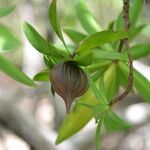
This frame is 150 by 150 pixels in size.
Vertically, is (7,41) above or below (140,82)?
above

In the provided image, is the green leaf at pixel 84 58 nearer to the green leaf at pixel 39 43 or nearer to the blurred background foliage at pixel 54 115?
the green leaf at pixel 39 43

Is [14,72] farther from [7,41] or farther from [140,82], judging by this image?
[140,82]

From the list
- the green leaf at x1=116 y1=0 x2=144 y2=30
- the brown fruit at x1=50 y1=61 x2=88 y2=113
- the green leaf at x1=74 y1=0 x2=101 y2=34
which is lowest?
the green leaf at x1=74 y1=0 x2=101 y2=34

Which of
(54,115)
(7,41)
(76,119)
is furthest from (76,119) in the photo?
(54,115)

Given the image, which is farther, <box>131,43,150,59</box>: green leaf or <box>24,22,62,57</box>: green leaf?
<box>131,43,150,59</box>: green leaf

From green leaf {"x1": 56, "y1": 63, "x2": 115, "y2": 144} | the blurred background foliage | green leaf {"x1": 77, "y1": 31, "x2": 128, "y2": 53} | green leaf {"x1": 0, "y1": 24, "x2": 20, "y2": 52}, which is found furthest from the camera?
the blurred background foliage

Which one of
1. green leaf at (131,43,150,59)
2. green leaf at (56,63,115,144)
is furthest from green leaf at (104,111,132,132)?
green leaf at (131,43,150,59)

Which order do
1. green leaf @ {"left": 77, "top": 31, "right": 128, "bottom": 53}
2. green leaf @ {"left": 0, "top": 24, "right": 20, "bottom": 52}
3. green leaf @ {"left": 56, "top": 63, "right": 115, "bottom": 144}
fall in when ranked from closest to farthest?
green leaf @ {"left": 77, "top": 31, "right": 128, "bottom": 53} → green leaf @ {"left": 0, "top": 24, "right": 20, "bottom": 52} → green leaf @ {"left": 56, "top": 63, "right": 115, "bottom": 144}

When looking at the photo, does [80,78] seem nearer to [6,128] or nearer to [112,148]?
[6,128]

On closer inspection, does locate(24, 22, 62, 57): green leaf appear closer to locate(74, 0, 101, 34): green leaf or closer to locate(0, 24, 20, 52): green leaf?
locate(0, 24, 20, 52): green leaf
